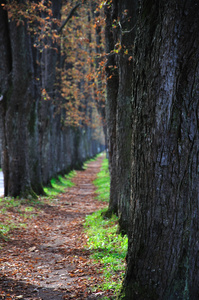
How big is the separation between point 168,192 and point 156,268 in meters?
0.82

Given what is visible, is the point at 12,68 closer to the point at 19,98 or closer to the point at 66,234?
the point at 19,98

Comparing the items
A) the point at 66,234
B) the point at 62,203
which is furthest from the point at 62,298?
the point at 62,203

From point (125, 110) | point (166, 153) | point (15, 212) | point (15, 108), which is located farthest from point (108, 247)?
point (15, 108)

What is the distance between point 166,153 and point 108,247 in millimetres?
3841

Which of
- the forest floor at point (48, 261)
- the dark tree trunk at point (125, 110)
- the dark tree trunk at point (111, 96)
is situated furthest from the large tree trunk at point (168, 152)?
the dark tree trunk at point (111, 96)

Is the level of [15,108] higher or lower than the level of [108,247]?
higher

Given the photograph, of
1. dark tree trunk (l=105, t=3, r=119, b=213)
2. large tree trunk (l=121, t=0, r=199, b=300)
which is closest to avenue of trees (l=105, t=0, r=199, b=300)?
large tree trunk (l=121, t=0, r=199, b=300)

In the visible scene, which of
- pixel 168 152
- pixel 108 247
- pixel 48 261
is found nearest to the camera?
pixel 168 152

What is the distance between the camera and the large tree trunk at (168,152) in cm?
315

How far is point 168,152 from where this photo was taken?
10.5 ft

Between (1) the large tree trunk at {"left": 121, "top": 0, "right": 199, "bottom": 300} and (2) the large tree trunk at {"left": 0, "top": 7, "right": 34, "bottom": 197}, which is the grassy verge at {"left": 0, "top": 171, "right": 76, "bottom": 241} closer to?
(2) the large tree trunk at {"left": 0, "top": 7, "right": 34, "bottom": 197}

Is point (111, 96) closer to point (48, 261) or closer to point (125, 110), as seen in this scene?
point (125, 110)

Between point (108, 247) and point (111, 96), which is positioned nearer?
point (108, 247)

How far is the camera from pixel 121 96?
23.9ft
